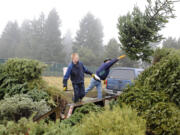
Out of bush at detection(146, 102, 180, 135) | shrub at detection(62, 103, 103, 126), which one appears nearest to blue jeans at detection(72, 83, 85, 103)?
shrub at detection(62, 103, 103, 126)

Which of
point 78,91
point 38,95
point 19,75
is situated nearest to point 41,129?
point 38,95

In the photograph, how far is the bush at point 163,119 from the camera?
240cm

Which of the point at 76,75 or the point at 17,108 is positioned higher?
the point at 76,75

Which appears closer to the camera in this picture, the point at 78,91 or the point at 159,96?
the point at 159,96

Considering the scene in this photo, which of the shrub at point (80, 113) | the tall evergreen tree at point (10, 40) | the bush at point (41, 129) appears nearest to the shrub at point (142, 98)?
the shrub at point (80, 113)

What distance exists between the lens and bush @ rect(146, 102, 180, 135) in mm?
2396

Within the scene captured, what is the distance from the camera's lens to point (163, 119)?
243 centimetres

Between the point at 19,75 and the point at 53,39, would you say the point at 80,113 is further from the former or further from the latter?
the point at 53,39

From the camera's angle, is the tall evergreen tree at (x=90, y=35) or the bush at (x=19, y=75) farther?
the tall evergreen tree at (x=90, y=35)

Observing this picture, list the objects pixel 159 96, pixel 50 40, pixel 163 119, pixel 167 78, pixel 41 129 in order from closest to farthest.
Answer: pixel 41 129 < pixel 163 119 < pixel 159 96 < pixel 167 78 < pixel 50 40

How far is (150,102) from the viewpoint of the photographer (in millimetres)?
2676

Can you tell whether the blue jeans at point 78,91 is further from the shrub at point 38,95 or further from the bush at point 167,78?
the bush at point 167,78

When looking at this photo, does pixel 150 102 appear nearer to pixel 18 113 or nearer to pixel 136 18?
pixel 18 113

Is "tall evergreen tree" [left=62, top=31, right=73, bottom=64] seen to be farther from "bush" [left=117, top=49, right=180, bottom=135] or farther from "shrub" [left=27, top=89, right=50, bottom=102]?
"bush" [left=117, top=49, right=180, bottom=135]
